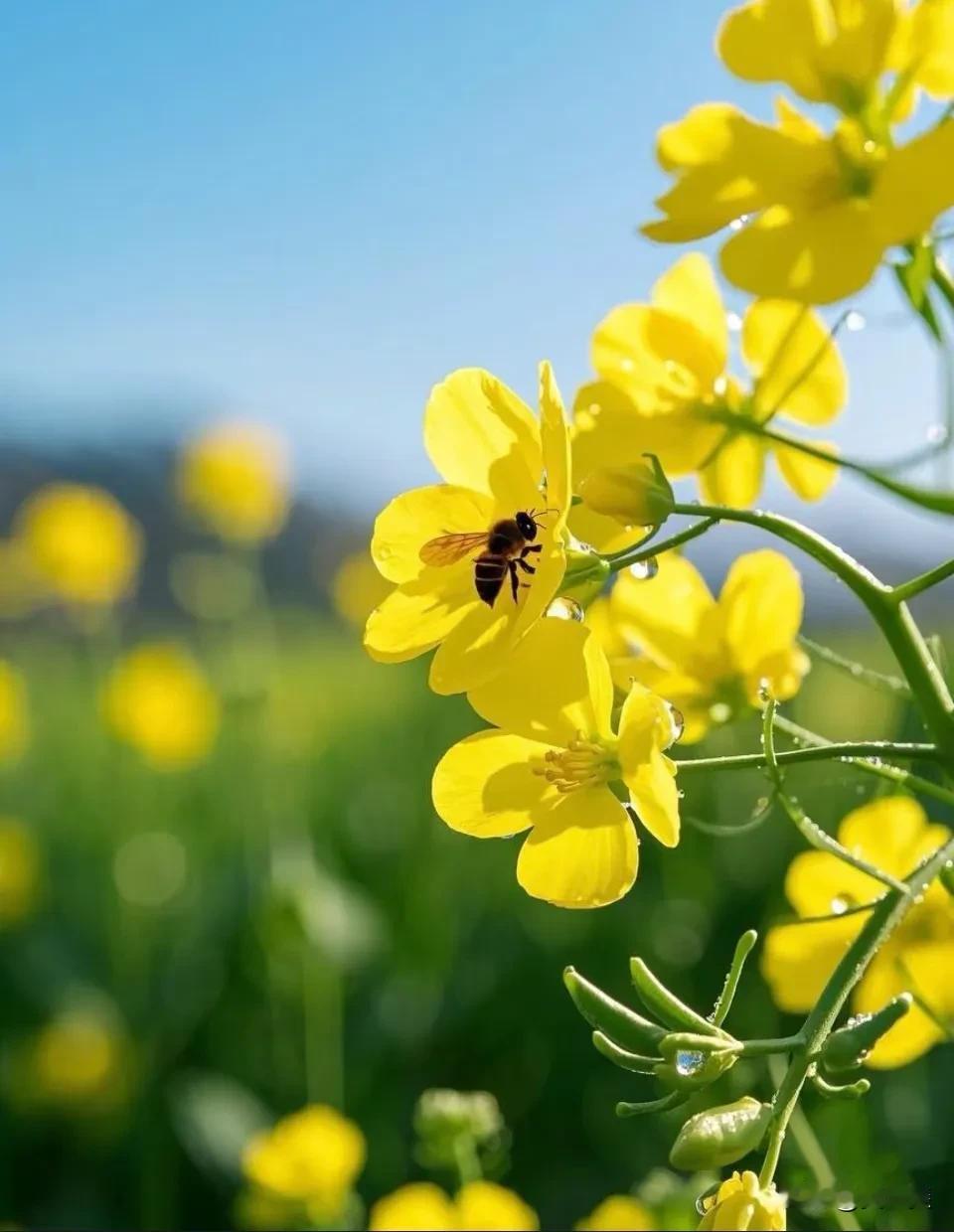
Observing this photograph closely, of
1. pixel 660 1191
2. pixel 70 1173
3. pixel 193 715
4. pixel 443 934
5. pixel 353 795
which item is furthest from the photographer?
pixel 353 795

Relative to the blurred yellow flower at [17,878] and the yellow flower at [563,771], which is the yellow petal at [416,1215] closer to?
the yellow flower at [563,771]

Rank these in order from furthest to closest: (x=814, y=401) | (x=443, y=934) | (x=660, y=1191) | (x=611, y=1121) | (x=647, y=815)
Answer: (x=443, y=934)
(x=611, y=1121)
(x=660, y=1191)
(x=814, y=401)
(x=647, y=815)

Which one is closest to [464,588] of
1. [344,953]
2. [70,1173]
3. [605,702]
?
[605,702]

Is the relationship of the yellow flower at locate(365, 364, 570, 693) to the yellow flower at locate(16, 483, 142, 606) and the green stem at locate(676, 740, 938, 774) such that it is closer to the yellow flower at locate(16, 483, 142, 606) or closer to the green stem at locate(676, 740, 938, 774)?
the green stem at locate(676, 740, 938, 774)

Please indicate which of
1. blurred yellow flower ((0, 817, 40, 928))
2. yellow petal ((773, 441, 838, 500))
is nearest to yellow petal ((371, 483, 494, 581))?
yellow petal ((773, 441, 838, 500))

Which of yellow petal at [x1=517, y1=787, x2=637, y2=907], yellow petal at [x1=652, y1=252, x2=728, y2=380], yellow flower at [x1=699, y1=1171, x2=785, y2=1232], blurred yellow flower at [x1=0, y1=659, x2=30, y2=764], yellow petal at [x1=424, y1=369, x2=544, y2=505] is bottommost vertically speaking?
blurred yellow flower at [x1=0, y1=659, x2=30, y2=764]

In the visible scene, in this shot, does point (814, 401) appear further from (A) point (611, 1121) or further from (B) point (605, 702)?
(A) point (611, 1121)
